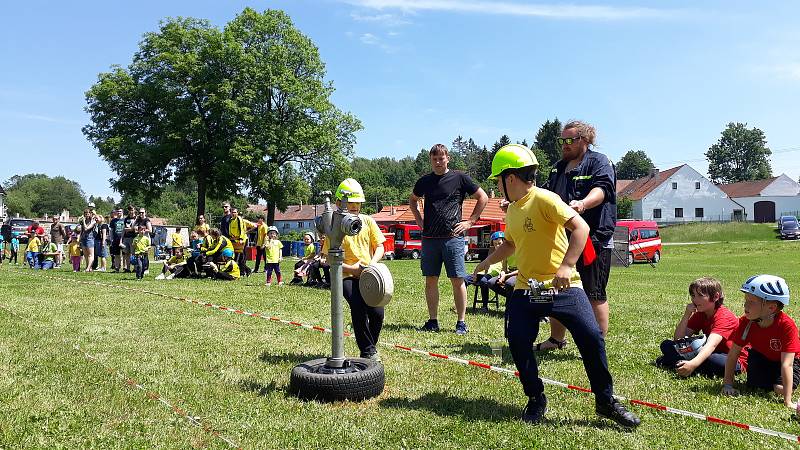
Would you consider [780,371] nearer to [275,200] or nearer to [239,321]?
[239,321]

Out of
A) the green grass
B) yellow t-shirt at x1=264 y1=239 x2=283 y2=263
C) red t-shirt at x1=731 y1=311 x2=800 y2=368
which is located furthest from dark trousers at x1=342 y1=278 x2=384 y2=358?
the green grass

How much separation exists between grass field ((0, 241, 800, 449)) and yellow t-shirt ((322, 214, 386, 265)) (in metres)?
1.00

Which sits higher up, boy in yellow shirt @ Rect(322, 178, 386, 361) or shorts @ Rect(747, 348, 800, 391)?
boy in yellow shirt @ Rect(322, 178, 386, 361)

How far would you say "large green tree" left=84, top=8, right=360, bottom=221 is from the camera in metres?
39.5

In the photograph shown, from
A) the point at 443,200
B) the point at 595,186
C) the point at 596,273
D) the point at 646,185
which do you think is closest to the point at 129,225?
the point at 443,200

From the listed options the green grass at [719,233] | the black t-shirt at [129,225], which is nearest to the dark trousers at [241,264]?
the black t-shirt at [129,225]

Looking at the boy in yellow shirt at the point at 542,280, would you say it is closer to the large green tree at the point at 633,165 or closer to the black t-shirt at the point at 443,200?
the black t-shirt at the point at 443,200

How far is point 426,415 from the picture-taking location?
13.5ft

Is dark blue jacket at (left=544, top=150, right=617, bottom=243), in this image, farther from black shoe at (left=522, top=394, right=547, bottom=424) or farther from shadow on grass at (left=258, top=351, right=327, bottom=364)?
shadow on grass at (left=258, top=351, right=327, bottom=364)

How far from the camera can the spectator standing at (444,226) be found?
24.1 feet

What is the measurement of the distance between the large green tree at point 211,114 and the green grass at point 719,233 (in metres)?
34.1

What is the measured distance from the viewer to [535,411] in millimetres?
3977

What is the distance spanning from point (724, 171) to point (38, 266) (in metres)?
133

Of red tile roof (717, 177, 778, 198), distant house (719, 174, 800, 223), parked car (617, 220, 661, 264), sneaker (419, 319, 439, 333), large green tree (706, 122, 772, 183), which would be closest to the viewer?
sneaker (419, 319, 439, 333)
